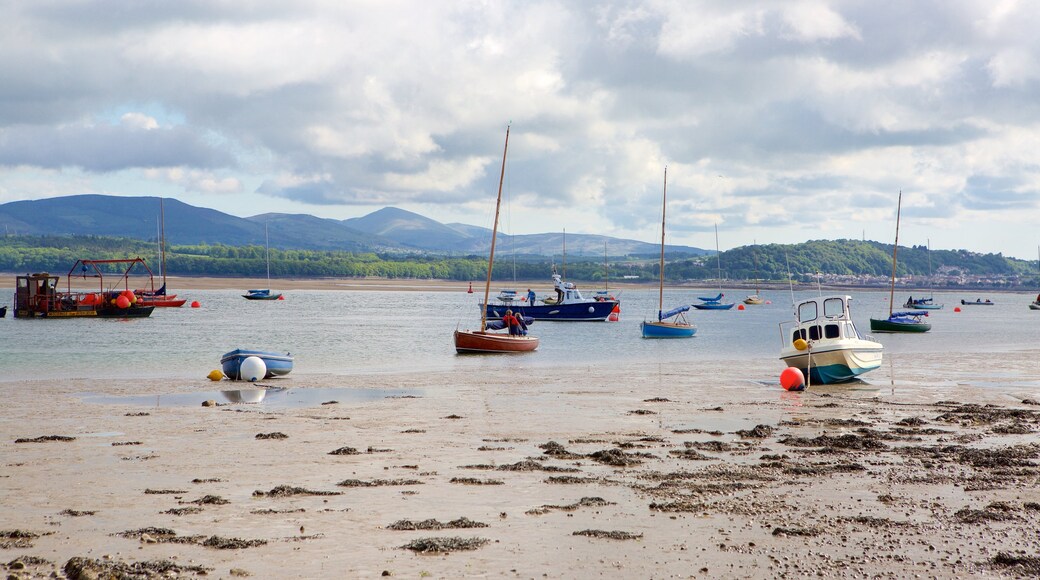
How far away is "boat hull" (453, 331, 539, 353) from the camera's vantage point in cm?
4257

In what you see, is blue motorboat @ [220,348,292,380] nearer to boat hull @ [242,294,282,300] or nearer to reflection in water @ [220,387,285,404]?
reflection in water @ [220,387,285,404]

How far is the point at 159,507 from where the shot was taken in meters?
11.6

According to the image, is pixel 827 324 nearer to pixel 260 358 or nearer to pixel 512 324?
pixel 260 358

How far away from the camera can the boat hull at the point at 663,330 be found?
57.8 m

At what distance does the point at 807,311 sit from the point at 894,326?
38.7 m

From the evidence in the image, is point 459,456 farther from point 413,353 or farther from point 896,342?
point 896,342

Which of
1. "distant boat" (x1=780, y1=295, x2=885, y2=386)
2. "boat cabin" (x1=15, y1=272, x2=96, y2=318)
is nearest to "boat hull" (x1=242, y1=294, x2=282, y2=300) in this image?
"boat cabin" (x1=15, y1=272, x2=96, y2=318)

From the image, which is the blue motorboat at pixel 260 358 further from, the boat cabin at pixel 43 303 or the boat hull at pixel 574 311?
the boat cabin at pixel 43 303

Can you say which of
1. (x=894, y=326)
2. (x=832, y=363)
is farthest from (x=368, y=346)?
(x=894, y=326)

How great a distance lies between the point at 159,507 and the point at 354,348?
35350 millimetres

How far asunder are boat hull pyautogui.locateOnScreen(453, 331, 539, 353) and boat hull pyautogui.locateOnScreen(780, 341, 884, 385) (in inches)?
633

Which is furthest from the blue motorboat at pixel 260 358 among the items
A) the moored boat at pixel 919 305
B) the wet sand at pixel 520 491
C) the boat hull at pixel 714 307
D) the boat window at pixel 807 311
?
the moored boat at pixel 919 305

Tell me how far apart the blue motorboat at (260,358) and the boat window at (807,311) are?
56.5ft

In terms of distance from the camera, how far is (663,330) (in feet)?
191
